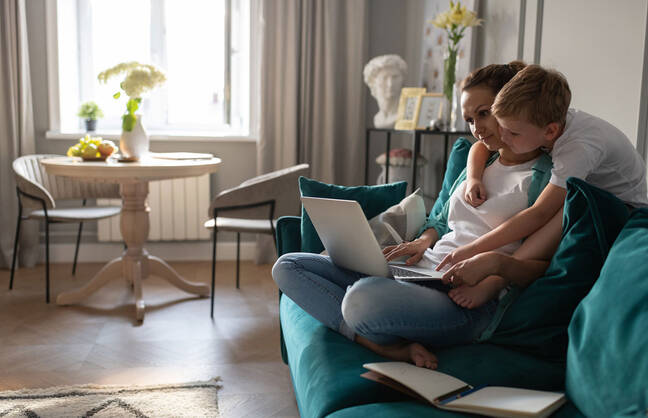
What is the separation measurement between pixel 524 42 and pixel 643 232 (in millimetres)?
1606

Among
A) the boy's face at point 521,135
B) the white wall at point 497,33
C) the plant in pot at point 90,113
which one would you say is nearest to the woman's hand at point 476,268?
the boy's face at point 521,135

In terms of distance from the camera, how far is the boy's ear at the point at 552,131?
4.72 ft

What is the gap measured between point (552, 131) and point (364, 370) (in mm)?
724

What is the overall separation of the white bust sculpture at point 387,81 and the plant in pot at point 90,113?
1.77 m

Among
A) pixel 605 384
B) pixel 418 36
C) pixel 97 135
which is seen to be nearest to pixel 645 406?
pixel 605 384

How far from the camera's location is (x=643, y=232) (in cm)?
118

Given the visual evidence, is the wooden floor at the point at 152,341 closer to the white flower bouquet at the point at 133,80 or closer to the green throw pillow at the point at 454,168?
the green throw pillow at the point at 454,168

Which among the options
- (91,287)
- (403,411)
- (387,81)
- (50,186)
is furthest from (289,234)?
(50,186)

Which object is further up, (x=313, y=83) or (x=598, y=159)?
(x=313, y=83)

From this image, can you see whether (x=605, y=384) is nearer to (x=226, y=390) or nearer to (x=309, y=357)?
(x=309, y=357)

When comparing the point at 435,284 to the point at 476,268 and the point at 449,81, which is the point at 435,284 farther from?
the point at 449,81

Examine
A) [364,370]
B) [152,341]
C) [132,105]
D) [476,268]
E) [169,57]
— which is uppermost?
[169,57]

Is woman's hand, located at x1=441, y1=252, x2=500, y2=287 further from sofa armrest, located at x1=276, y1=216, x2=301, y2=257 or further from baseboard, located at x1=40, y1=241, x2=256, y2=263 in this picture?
baseboard, located at x1=40, y1=241, x2=256, y2=263

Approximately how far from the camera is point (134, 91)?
10.0 feet
